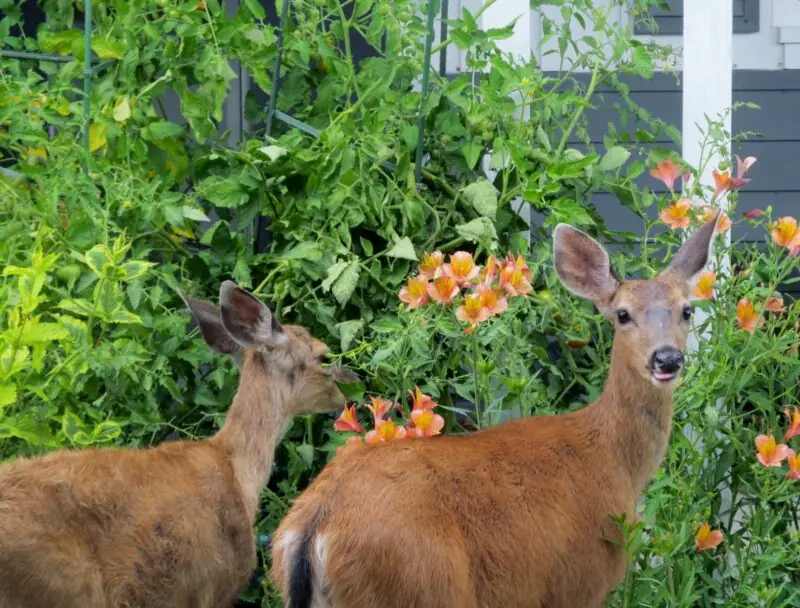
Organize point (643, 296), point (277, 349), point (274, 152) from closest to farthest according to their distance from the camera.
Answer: point (643, 296), point (277, 349), point (274, 152)

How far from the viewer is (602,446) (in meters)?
→ 4.29

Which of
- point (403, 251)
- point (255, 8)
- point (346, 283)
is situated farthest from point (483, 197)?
point (255, 8)

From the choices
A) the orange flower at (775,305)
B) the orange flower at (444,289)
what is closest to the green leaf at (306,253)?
the orange flower at (444,289)

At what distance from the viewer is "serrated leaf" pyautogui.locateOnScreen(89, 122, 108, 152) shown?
5305 millimetres

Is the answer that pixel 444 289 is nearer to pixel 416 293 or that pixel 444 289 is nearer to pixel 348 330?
pixel 416 293

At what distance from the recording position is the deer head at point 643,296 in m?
4.30

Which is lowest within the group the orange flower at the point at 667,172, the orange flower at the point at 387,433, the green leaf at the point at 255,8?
the orange flower at the point at 387,433

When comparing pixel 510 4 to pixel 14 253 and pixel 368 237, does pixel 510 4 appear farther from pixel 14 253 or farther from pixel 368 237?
pixel 14 253

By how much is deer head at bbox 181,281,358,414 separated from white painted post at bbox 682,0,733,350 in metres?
1.70

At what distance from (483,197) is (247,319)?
97 centimetres

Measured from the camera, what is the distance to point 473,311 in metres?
4.32

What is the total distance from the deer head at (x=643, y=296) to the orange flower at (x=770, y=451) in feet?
1.30

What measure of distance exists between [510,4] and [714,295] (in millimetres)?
1368

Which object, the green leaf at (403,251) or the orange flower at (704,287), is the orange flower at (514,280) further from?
the orange flower at (704,287)
